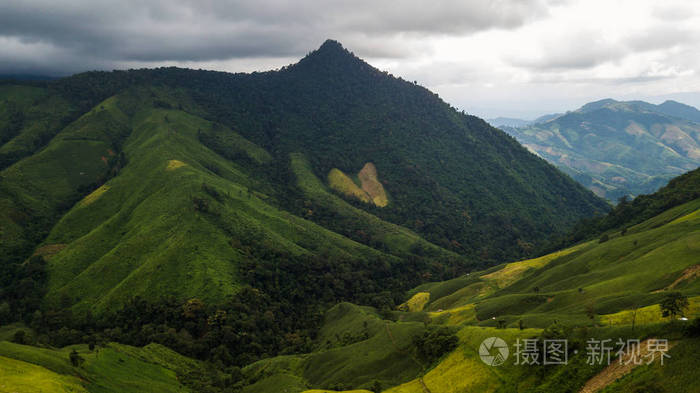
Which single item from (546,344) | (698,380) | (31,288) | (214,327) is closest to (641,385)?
(698,380)

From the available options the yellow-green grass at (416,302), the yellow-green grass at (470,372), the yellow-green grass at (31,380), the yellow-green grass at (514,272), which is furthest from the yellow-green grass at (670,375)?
the yellow-green grass at (416,302)

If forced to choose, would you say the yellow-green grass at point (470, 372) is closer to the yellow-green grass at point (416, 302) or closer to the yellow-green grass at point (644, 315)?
the yellow-green grass at point (644, 315)

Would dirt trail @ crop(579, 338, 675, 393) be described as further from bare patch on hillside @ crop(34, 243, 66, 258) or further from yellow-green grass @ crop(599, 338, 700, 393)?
bare patch on hillside @ crop(34, 243, 66, 258)

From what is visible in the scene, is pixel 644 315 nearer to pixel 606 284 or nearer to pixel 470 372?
pixel 470 372

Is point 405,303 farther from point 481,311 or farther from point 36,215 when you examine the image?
point 36,215

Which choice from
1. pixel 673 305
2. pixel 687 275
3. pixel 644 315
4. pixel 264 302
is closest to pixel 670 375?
pixel 673 305
